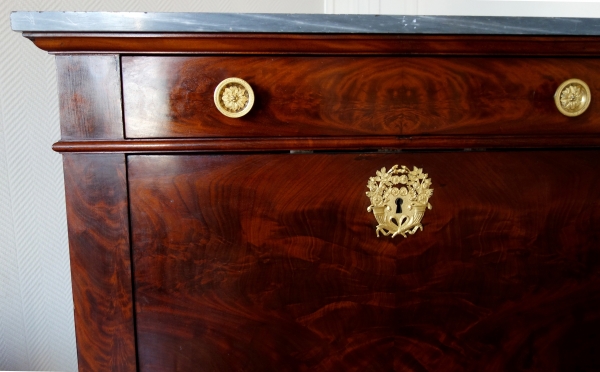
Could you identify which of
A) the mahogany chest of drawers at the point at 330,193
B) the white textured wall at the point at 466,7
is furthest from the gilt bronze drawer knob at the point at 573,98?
the white textured wall at the point at 466,7

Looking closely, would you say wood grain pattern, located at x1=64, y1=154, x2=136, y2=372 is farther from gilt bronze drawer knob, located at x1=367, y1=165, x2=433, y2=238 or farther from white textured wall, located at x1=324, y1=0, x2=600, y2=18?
white textured wall, located at x1=324, y1=0, x2=600, y2=18

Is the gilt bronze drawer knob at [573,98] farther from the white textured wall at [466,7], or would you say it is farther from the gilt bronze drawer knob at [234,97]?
the white textured wall at [466,7]

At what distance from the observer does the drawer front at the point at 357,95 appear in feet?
1.51

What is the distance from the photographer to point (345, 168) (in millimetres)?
492

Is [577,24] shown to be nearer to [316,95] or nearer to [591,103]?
[591,103]

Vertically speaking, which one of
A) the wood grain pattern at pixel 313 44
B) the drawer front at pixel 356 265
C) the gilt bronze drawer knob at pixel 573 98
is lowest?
the drawer front at pixel 356 265

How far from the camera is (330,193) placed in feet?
1.62

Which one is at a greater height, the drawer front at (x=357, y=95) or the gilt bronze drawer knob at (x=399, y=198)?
the drawer front at (x=357, y=95)

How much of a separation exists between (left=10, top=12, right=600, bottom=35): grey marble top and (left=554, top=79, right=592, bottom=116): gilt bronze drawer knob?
57 mm

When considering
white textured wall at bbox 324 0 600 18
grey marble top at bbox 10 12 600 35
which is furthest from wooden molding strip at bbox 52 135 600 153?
white textured wall at bbox 324 0 600 18

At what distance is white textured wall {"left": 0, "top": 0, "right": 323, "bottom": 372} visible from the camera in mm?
840

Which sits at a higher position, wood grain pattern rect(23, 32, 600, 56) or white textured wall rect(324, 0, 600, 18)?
white textured wall rect(324, 0, 600, 18)

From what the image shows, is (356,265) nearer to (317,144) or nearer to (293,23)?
(317,144)

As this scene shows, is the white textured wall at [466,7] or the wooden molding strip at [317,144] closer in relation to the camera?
the wooden molding strip at [317,144]
